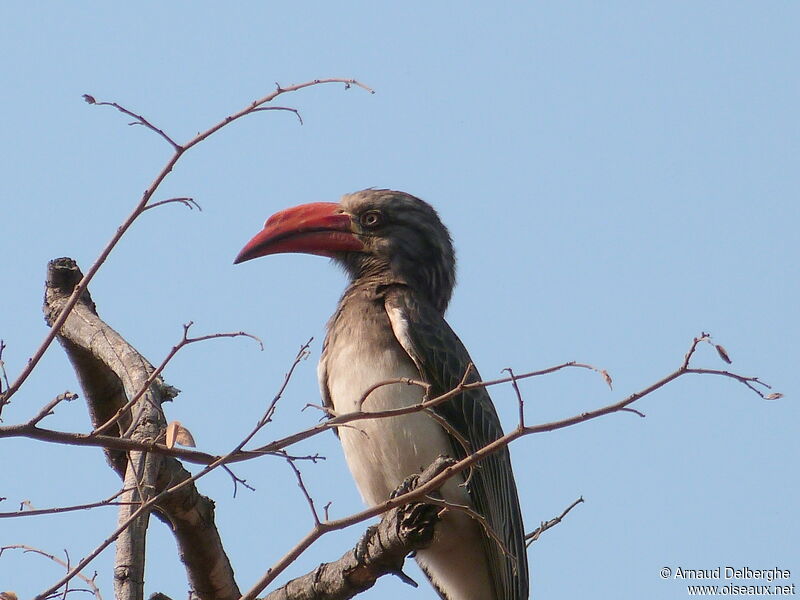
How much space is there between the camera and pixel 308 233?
6.88 metres

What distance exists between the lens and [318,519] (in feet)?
11.0

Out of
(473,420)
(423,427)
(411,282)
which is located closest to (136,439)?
(423,427)

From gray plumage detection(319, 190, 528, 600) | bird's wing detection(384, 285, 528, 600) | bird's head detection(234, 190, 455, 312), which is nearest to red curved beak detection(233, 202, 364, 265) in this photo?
bird's head detection(234, 190, 455, 312)

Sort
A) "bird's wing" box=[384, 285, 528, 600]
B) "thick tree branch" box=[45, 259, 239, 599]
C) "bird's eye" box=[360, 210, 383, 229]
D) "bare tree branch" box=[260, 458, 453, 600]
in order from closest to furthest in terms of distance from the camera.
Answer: "bare tree branch" box=[260, 458, 453, 600]
"thick tree branch" box=[45, 259, 239, 599]
"bird's wing" box=[384, 285, 528, 600]
"bird's eye" box=[360, 210, 383, 229]

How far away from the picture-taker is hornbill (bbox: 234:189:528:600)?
5645 mm

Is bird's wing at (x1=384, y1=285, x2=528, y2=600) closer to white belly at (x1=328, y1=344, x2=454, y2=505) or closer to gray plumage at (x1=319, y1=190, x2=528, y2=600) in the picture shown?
gray plumage at (x1=319, y1=190, x2=528, y2=600)

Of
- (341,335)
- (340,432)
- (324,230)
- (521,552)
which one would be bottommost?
(521,552)

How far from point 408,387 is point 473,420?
0.74m

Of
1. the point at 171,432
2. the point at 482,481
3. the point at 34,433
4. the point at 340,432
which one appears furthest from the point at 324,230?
the point at 34,433

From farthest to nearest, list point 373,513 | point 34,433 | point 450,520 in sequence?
point 450,520 → point 373,513 → point 34,433

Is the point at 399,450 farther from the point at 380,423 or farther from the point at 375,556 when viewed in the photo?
the point at 375,556

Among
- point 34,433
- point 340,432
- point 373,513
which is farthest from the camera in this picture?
point 340,432

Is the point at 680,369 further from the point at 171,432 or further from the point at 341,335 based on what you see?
the point at 341,335

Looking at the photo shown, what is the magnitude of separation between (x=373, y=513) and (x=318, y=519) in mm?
173
